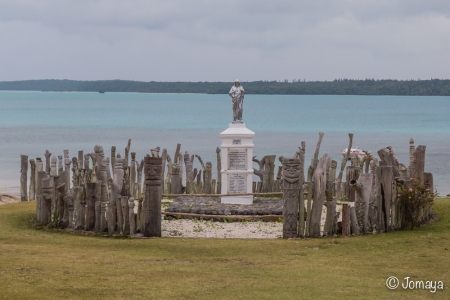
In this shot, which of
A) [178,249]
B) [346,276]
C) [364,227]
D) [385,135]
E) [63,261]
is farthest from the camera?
[385,135]

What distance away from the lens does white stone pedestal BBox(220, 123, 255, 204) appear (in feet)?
68.6

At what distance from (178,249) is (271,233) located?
355 centimetres

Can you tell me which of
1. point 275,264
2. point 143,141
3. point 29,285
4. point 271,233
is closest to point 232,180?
point 271,233

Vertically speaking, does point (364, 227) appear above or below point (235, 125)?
below

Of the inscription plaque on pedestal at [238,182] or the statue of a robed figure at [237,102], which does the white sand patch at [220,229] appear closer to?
the inscription plaque on pedestal at [238,182]

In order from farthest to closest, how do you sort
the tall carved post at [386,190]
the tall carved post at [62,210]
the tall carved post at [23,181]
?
the tall carved post at [23,181]
the tall carved post at [62,210]
the tall carved post at [386,190]

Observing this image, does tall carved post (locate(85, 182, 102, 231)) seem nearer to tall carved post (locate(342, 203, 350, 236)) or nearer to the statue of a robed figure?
tall carved post (locate(342, 203, 350, 236))

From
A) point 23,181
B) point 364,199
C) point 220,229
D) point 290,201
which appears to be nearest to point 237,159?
point 220,229

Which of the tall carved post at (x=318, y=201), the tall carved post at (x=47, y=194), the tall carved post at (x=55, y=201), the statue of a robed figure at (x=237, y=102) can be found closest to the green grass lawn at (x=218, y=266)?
the tall carved post at (x=318, y=201)

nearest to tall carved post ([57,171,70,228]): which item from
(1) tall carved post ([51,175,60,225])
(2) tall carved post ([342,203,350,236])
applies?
(1) tall carved post ([51,175,60,225])

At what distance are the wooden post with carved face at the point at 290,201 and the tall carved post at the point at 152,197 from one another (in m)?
2.65

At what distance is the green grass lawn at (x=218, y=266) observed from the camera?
412 inches

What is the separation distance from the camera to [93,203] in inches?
638

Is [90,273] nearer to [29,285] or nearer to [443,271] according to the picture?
[29,285]
